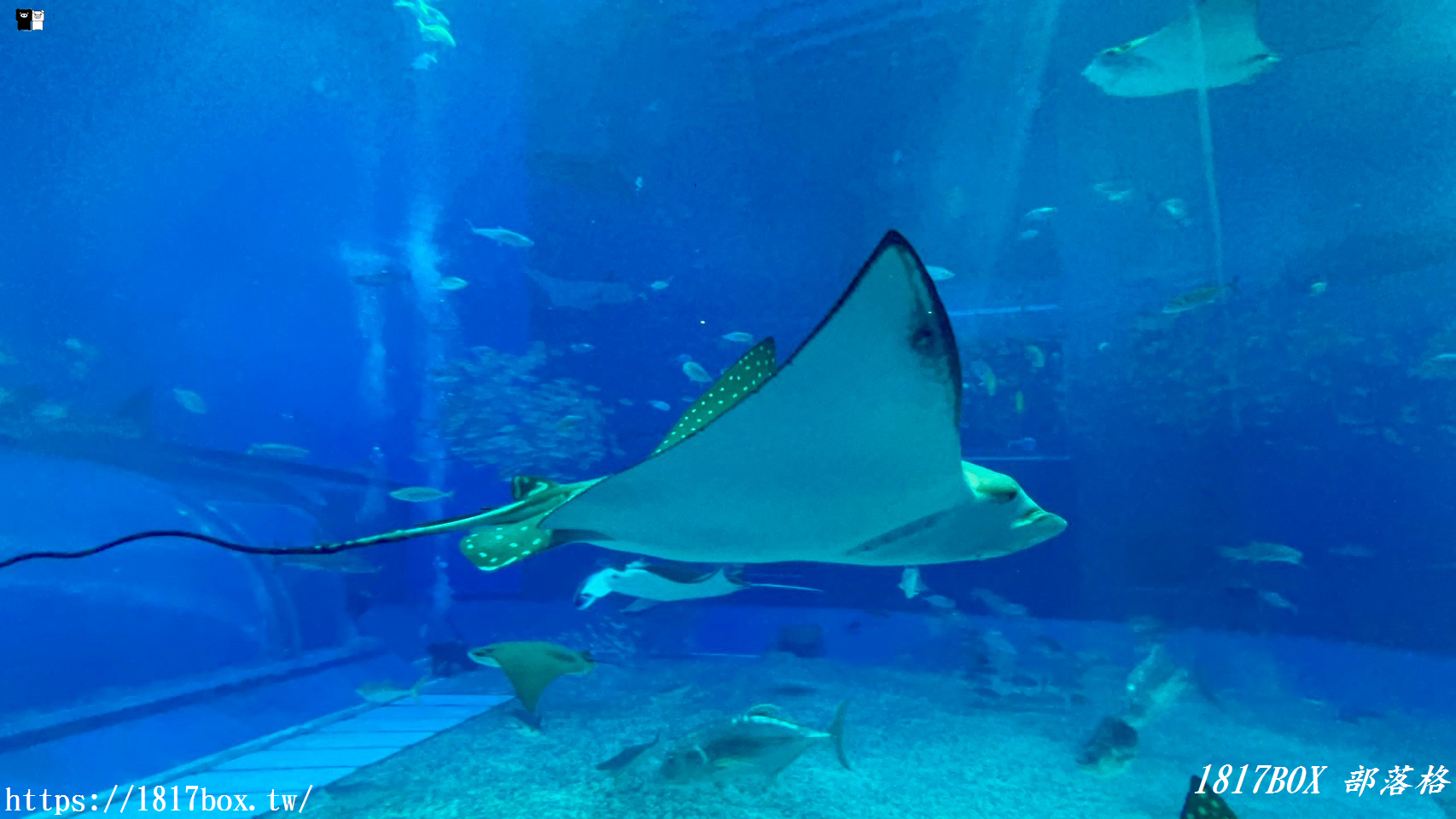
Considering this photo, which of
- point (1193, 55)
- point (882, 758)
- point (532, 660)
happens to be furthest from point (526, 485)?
point (1193, 55)

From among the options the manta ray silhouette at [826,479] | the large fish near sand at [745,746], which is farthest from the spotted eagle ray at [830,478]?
the large fish near sand at [745,746]

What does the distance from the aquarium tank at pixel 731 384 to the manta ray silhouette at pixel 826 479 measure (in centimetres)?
29

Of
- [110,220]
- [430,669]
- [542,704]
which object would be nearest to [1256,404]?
[542,704]

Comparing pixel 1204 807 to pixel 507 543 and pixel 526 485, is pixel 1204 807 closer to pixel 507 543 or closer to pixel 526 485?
pixel 507 543

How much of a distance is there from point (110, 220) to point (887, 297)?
1482 cm

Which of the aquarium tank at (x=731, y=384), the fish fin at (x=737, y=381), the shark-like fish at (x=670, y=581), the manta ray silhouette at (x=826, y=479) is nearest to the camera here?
the manta ray silhouette at (x=826, y=479)

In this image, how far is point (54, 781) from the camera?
5.32 metres

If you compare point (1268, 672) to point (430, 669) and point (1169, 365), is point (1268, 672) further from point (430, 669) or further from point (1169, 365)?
point (430, 669)

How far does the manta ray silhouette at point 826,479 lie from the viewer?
121 cm

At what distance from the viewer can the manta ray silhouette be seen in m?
1.21

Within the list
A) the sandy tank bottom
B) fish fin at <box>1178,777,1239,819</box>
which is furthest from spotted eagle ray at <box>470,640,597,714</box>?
fish fin at <box>1178,777,1239,819</box>

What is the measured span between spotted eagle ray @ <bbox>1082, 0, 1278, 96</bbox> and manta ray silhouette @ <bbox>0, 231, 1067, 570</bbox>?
4098 millimetres

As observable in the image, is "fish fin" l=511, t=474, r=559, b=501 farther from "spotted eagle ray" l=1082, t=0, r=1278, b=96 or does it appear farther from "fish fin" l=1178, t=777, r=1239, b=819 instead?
"spotted eagle ray" l=1082, t=0, r=1278, b=96

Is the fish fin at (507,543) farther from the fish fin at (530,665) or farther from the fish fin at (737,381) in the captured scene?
the fish fin at (530,665)
